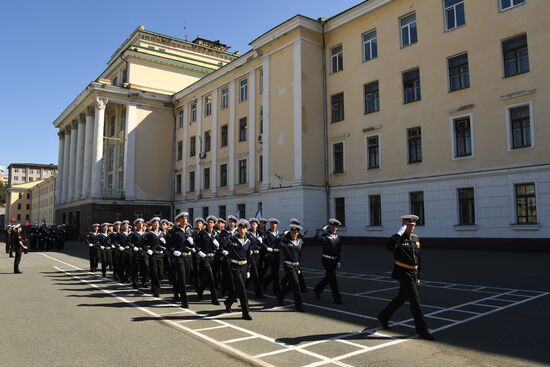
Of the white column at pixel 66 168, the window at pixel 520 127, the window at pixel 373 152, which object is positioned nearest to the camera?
the window at pixel 520 127

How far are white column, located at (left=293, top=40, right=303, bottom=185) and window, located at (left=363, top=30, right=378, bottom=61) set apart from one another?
4312 millimetres

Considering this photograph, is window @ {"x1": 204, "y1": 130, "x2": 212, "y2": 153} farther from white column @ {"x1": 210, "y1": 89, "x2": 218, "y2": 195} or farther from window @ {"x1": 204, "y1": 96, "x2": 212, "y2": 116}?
window @ {"x1": 204, "y1": 96, "x2": 212, "y2": 116}

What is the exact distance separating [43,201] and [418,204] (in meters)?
94.3

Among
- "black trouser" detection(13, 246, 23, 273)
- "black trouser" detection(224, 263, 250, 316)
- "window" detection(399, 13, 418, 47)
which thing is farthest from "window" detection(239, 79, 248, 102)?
"black trouser" detection(224, 263, 250, 316)

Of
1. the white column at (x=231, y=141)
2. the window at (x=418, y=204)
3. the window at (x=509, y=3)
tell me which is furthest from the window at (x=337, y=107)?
the white column at (x=231, y=141)

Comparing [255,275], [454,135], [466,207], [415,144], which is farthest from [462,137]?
[255,275]

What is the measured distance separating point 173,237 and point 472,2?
67.6 ft

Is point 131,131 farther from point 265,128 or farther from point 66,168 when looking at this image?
point 265,128

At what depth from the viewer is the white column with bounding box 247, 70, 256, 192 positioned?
120ft

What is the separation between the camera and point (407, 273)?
24.6 ft

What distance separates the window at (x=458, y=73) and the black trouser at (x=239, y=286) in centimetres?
1884

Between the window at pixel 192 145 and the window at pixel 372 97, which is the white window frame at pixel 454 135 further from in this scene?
the window at pixel 192 145

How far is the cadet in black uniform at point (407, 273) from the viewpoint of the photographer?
23.8 feet

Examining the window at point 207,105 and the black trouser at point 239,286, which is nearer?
the black trouser at point 239,286
